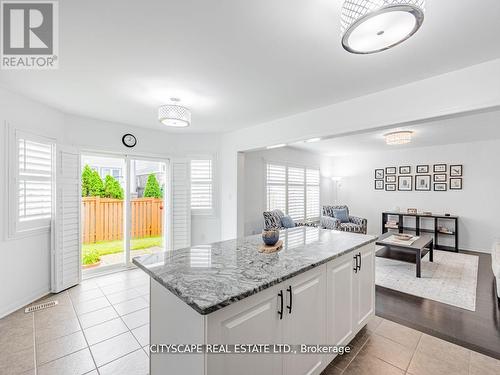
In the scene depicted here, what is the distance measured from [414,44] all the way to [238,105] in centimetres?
198

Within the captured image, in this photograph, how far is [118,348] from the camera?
2125 mm

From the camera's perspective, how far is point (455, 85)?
86.1 inches

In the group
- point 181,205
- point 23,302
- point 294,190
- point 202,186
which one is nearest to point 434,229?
point 294,190

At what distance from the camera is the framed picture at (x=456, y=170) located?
5.45 m

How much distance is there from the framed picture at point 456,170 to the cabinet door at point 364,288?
4.88 m

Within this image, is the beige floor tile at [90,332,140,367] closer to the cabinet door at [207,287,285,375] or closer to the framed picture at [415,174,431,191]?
the cabinet door at [207,287,285,375]

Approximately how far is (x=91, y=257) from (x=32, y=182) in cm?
160

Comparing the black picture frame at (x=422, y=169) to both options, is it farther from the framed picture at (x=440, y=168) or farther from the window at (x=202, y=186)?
the window at (x=202, y=186)

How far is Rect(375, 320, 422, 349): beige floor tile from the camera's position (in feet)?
7.13

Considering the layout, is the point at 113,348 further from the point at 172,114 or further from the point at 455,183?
the point at 455,183

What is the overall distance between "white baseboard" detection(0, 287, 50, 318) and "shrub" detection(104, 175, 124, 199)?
1590 millimetres

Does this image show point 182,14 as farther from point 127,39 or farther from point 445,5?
point 445,5

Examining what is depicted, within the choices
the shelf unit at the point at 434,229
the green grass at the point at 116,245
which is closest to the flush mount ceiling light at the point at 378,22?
the green grass at the point at 116,245

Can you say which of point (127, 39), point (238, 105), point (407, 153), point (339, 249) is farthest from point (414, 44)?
point (407, 153)
